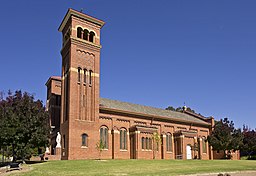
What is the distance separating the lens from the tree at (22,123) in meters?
29.1

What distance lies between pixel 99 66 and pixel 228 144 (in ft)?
80.2

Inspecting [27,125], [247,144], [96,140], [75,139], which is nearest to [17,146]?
[27,125]

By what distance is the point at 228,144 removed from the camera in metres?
47.9

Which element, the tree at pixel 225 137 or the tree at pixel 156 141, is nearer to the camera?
the tree at pixel 156 141

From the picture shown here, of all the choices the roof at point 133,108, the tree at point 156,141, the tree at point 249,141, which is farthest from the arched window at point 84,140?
the tree at point 249,141

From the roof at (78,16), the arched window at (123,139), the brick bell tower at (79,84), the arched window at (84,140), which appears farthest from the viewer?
the arched window at (123,139)

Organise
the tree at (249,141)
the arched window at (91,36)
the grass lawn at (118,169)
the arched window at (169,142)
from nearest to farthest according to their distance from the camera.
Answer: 1. the grass lawn at (118,169)
2. the arched window at (91,36)
3. the arched window at (169,142)
4. the tree at (249,141)

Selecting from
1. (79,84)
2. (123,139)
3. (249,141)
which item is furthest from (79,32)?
(249,141)

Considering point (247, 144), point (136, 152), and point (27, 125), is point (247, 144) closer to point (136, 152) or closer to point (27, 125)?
point (136, 152)

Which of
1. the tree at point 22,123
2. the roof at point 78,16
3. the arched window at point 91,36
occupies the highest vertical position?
the roof at point 78,16

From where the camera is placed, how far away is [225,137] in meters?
48.2

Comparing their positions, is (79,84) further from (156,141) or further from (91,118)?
(156,141)

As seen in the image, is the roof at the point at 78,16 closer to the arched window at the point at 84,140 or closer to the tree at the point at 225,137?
the arched window at the point at 84,140

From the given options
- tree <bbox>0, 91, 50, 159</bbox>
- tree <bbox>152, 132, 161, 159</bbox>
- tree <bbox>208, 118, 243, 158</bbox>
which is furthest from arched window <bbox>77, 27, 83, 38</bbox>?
tree <bbox>208, 118, 243, 158</bbox>
